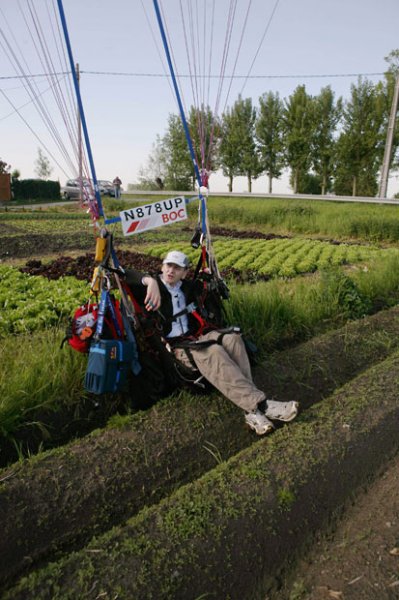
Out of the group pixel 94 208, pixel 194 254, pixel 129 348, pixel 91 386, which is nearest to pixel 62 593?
pixel 91 386

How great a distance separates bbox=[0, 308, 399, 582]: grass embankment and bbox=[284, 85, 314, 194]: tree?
2792 centimetres

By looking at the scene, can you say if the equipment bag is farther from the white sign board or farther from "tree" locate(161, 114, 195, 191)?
"tree" locate(161, 114, 195, 191)

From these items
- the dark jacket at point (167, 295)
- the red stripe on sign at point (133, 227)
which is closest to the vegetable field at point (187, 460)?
the dark jacket at point (167, 295)

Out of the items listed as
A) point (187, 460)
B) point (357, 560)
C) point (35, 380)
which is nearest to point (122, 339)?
point (35, 380)

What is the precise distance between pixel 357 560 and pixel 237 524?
2.15 ft

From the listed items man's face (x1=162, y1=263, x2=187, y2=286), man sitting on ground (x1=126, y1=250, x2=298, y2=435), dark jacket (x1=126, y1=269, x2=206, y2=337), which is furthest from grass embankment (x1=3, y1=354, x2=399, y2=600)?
man's face (x1=162, y1=263, x2=187, y2=286)

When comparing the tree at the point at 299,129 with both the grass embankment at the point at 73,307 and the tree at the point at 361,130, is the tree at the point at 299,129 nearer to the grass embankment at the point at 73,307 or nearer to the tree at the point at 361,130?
the tree at the point at 361,130

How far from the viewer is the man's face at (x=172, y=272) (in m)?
3.71

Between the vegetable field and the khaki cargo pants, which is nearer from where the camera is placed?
the vegetable field

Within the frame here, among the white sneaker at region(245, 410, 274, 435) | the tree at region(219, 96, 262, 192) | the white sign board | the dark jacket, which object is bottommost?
the white sneaker at region(245, 410, 274, 435)

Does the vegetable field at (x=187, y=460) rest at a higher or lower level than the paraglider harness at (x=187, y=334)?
lower

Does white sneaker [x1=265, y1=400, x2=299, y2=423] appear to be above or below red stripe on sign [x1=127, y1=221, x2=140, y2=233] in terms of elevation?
below

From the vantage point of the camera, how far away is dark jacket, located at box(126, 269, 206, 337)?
364 centimetres

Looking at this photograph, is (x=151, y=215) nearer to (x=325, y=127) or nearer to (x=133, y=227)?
(x=133, y=227)
